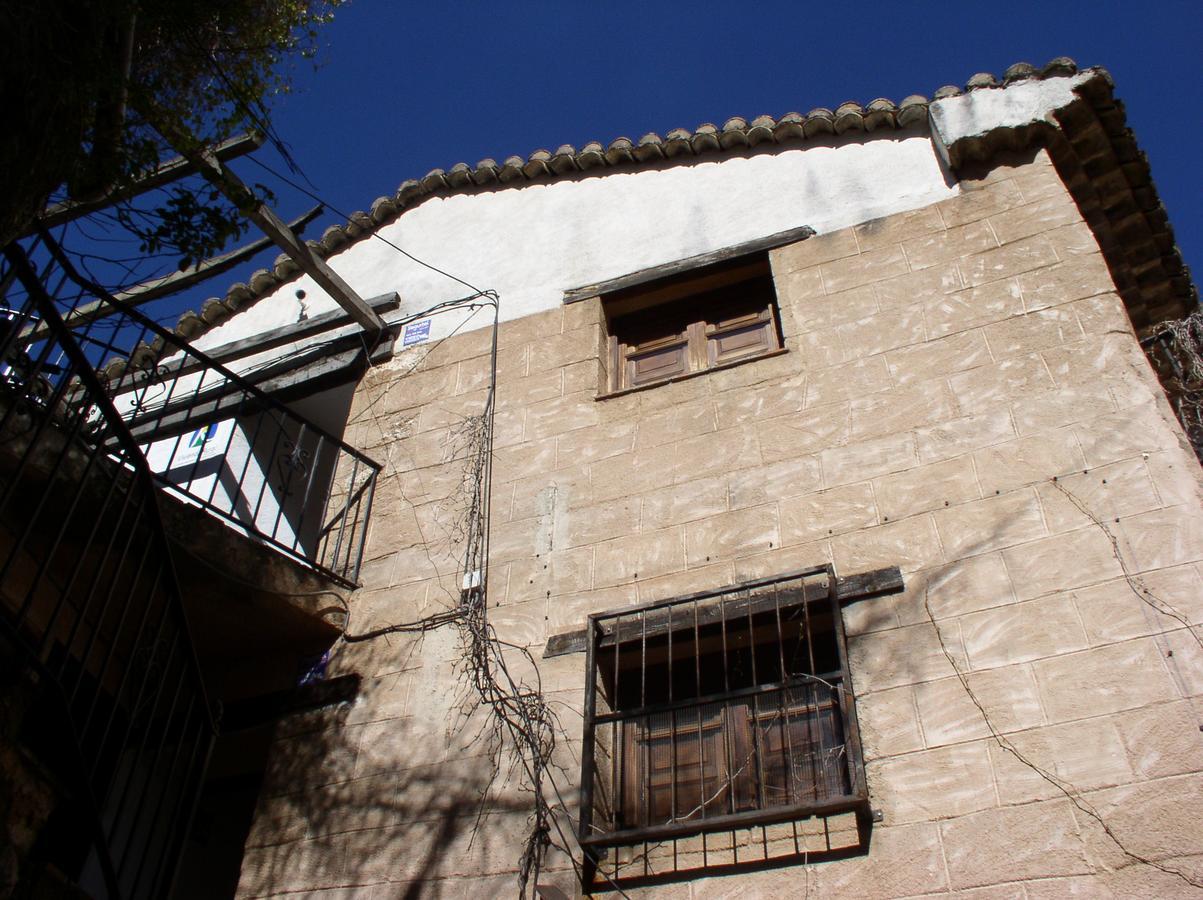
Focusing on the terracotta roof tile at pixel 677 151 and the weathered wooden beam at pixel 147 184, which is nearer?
the weathered wooden beam at pixel 147 184

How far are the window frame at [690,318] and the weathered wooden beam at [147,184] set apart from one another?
2.32 metres

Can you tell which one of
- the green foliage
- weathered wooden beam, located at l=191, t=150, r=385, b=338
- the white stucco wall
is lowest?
the green foliage

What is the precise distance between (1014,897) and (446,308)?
5.31 m

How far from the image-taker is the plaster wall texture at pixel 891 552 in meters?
4.28

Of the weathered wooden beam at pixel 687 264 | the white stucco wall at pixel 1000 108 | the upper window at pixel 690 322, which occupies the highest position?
the white stucco wall at pixel 1000 108

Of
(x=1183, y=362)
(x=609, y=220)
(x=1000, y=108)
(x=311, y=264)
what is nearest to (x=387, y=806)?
(x=311, y=264)

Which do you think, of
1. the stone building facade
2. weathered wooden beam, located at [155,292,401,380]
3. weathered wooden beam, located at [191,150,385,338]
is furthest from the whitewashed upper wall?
weathered wooden beam, located at [191,150,385,338]

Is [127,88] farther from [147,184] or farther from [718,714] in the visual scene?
[718,714]

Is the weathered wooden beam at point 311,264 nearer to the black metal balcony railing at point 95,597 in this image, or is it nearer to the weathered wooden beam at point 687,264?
the black metal balcony railing at point 95,597

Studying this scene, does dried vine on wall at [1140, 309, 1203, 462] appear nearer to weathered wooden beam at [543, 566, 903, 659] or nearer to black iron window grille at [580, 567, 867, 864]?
weathered wooden beam at [543, 566, 903, 659]

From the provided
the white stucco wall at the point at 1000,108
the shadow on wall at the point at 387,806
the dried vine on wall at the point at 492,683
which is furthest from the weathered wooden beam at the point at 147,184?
the white stucco wall at the point at 1000,108

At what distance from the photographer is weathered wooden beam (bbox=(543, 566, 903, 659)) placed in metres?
5.12

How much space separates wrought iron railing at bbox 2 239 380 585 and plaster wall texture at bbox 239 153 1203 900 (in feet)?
0.70

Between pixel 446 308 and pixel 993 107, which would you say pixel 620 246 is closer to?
pixel 446 308
